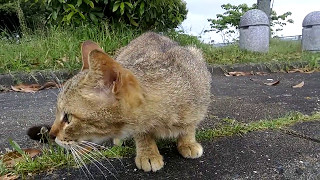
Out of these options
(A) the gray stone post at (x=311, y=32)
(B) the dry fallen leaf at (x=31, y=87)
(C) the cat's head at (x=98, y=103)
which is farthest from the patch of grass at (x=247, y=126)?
(A) the gray stone post at (x=311, y=32)

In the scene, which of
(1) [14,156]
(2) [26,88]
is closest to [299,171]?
(1) [14,156]

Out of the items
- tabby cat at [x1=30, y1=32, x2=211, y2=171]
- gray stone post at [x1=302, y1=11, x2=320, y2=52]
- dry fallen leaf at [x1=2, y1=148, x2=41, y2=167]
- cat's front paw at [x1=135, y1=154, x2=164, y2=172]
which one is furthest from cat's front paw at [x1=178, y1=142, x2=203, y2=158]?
gray stone post at [x1=302, y1=11, x2=320, y2=52]

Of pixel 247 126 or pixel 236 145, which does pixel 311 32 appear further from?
pixel 236 145

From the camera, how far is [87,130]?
1606 mm

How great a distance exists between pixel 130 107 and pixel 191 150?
48cm

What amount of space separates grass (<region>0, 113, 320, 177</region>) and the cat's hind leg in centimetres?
16

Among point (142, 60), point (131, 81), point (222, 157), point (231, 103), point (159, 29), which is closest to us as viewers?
point (131, 81)

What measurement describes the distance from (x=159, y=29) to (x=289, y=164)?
449 centimetres

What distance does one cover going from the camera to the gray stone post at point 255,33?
6734 mm

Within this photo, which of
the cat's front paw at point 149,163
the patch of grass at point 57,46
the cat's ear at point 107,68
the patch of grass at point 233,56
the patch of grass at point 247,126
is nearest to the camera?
the cat's ear at point 107,68

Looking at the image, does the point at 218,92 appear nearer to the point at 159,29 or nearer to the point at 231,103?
the point at 231,103

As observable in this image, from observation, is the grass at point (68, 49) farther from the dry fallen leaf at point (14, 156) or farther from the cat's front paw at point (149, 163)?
the cat's front paw at point (149, 163)

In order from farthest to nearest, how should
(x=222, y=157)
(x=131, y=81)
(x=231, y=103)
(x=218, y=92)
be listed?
(x=218, y=92)
(x=231, y=103)
(x=222, y=157)
(x=131, y=81)

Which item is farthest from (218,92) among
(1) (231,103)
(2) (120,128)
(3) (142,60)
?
(2) (120,128)
